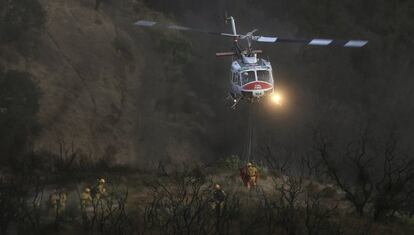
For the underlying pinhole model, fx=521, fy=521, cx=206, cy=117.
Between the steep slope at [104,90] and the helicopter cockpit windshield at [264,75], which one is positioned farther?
the steep slope at [104,90]

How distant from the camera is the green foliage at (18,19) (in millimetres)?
33906

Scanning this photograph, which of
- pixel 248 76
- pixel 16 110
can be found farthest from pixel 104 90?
pixel 248 76

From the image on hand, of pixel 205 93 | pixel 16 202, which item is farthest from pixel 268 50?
pixel 16 202

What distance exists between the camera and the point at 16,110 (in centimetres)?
2825

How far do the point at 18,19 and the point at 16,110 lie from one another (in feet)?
29.3

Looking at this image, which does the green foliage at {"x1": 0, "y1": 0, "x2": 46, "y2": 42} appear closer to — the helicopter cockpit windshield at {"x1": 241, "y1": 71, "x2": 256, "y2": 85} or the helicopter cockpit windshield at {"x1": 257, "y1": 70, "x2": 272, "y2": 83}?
the helicopter cockpit windshield at {"x1": 241, "y1": 71, "x2": 256, "y2": 85}

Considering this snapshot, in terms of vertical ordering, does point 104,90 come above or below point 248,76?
above

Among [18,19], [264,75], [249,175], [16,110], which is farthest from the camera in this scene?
[18,19]

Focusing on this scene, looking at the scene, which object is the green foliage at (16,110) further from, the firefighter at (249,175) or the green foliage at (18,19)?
the firefighter at (249,175)

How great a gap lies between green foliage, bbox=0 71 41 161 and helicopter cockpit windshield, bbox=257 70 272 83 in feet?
42.9

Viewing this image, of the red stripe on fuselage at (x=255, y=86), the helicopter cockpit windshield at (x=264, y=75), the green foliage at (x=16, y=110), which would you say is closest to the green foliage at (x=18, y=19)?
the green foliage at (x=16, y=110)

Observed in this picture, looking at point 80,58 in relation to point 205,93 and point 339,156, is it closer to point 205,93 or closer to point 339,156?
point 205,93

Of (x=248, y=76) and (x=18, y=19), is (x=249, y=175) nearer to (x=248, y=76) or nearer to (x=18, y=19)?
(x=248, y=76)

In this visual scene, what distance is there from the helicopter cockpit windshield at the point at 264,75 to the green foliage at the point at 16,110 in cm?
1308
